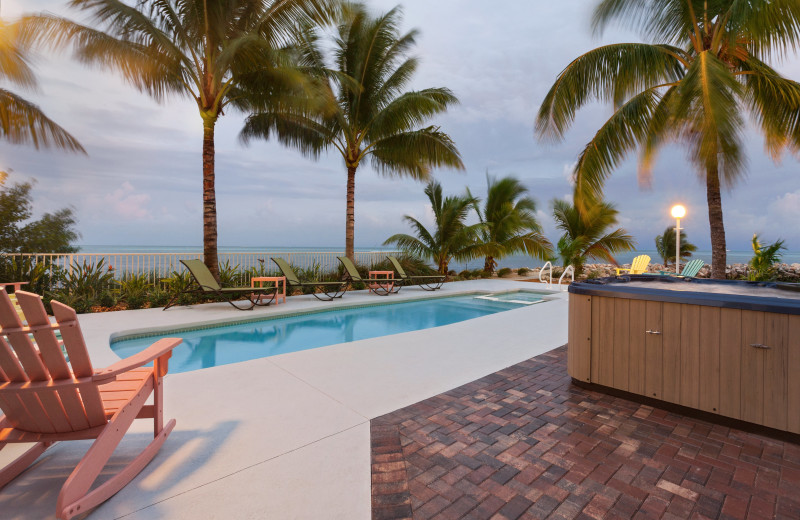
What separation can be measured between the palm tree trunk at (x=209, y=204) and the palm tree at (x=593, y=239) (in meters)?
11.0

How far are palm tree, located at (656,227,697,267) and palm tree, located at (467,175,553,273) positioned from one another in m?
9.67

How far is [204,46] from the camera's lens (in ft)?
25.5

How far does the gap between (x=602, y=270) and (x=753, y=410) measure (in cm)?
1581

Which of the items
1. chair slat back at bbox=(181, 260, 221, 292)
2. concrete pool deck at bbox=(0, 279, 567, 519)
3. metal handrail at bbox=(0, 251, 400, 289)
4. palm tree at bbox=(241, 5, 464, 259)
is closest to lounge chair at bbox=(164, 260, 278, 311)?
chair slat back at bbox=(181, 260, 221, 292)

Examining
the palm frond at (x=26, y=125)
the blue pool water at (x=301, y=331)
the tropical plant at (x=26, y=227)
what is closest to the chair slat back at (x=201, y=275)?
the blue pool water at (x=301, y=331)

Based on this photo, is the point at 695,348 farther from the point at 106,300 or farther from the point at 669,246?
the point at 669,246

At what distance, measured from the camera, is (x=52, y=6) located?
658 cm

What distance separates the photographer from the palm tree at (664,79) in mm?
5781

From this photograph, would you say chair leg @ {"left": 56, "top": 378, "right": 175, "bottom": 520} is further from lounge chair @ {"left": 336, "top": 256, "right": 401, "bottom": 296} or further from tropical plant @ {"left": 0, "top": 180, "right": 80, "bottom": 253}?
tropical plant @ {"left": 0, "top": 180, "right": 80, "bottom": 253}

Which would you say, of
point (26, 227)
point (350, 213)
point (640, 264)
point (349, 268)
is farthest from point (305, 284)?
point (640, 264)

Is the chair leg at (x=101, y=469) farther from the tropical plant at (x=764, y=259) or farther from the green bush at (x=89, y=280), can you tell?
the tropical plant at (x=764, y=259)

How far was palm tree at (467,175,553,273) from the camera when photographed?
1326 cm

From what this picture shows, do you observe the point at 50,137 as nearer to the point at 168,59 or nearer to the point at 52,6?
the point at 52,6

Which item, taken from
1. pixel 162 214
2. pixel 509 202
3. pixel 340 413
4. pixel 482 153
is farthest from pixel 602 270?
pixel 162 214
